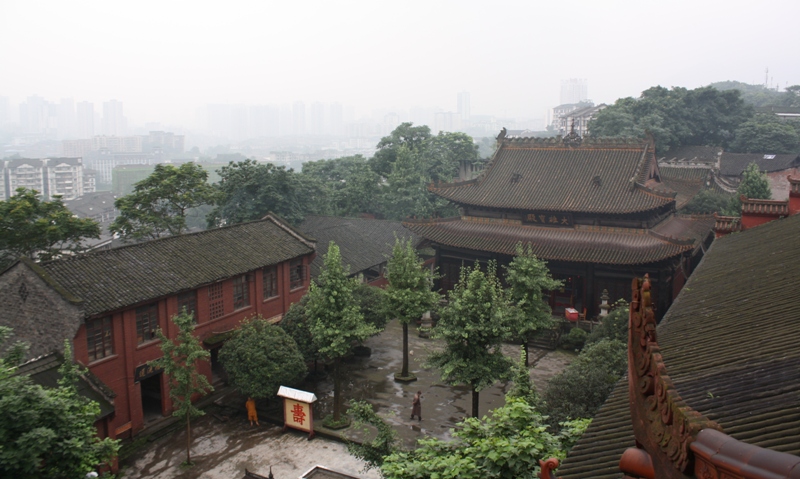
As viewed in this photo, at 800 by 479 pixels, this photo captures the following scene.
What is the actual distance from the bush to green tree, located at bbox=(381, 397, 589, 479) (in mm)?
14716

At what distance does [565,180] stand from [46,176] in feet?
350

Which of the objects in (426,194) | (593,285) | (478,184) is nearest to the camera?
(593,285)

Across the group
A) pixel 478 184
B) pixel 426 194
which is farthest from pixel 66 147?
pixel 478 184

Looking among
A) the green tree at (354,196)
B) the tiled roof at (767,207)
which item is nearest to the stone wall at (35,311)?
the tiled roof at (767,207)

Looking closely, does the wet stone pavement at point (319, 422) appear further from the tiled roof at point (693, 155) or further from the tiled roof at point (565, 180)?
the tiled roof at point (693, 155)

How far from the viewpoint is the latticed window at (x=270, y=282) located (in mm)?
24828

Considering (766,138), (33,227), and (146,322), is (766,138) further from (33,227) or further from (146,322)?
(33,227)

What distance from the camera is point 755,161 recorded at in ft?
178

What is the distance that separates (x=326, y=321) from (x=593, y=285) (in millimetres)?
13149

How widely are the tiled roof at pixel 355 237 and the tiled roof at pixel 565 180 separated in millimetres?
5135

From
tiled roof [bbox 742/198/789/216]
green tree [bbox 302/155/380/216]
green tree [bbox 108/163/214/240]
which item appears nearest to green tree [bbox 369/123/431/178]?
green tree [bbox 302/155/380/216]

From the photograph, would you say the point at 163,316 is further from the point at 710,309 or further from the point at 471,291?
the point at 710,309

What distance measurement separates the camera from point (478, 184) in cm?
3078

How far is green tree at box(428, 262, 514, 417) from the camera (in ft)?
56.1
